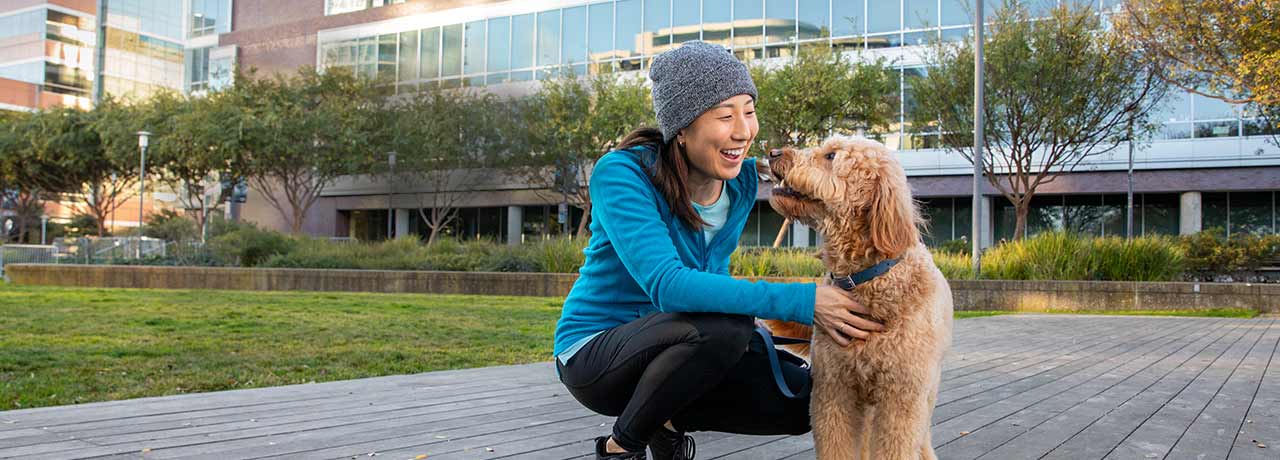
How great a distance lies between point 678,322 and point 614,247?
0.98 ft

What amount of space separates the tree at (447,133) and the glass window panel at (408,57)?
4719mm

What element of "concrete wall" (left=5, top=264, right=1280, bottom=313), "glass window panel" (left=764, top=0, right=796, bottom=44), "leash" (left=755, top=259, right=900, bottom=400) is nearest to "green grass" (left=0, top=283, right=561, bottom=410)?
"concrete wall" (left=5, top=264, right=1280, bottom=313)

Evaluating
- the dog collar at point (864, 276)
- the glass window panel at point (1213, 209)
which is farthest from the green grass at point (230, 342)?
the glass window panel at point (1213, 209)

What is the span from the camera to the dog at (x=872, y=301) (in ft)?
8.62

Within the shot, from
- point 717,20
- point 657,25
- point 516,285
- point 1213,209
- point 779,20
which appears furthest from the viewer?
point 657,25

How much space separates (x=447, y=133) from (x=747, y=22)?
1169cm

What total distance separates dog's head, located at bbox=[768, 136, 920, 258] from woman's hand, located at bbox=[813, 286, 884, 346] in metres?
0.22

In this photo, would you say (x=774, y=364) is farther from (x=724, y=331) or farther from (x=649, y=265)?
(x=649, y=265)

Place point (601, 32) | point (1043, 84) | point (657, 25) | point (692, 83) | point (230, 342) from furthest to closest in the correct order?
point (601, 32) < point (657, 25) < point (1043, 84) < point (230, 342) < point (692, 83)

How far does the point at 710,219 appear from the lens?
2.91 metres

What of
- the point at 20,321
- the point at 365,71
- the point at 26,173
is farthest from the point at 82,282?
the point at 26,173

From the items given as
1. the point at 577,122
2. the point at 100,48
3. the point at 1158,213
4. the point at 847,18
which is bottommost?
the point at 1158,213

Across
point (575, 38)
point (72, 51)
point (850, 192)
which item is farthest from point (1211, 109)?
point (72, 51)

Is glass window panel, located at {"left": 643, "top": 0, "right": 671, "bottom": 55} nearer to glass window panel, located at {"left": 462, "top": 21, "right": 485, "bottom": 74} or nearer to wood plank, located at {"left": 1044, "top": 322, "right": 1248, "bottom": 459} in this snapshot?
glass window panel, located at {"left": 462, "top": 21, "right": 485, "bottom": 74}
